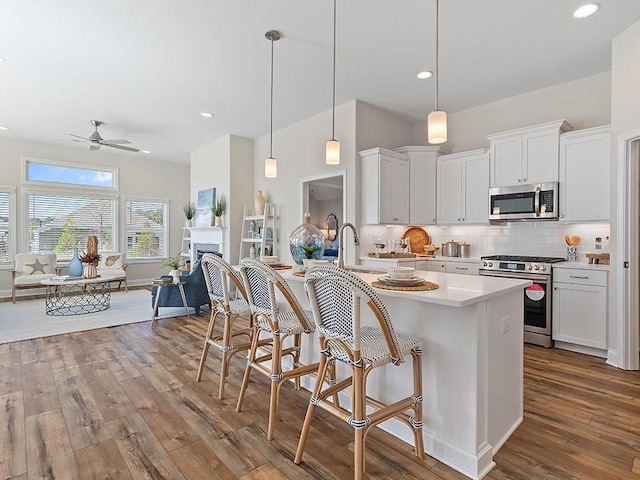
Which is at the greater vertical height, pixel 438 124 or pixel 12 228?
pixel 438 124

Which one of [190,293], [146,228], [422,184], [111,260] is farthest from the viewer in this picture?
[146,228]

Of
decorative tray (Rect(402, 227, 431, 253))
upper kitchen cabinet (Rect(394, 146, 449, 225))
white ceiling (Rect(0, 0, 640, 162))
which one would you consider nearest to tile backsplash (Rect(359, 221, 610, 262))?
decorative tray (Rect(402, 227, 431, 253))

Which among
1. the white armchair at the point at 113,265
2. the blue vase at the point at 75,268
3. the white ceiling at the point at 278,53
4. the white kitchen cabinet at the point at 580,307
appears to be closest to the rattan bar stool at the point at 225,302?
the white ceiling at the point at 278,53

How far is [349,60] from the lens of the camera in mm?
3717

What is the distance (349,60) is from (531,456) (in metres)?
3.70

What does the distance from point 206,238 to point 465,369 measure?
632cm

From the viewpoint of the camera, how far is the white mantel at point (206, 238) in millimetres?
6797

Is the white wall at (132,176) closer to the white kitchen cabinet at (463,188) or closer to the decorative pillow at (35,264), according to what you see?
the decorative pillow at (35,264)

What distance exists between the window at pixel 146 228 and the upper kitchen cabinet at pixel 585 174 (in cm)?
824

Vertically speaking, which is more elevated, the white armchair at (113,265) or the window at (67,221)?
the window at (67,221)

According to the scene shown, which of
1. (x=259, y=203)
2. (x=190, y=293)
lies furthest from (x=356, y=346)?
(x=259, y=203)

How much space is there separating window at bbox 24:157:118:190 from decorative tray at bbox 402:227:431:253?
6.70 meters

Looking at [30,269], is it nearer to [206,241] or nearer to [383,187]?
[206,241]

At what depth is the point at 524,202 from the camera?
13.8ft
